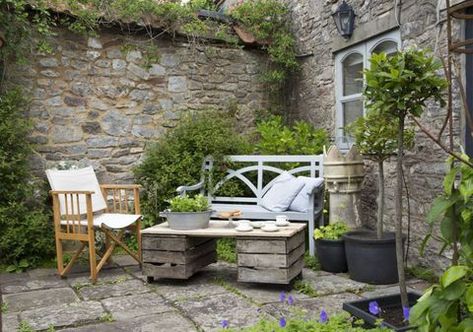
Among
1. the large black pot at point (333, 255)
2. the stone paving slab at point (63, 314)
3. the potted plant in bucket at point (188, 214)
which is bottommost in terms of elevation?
the stone paving slab at point (63, 314)

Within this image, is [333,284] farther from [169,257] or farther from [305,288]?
[169,257]

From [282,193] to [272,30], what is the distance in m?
2.51

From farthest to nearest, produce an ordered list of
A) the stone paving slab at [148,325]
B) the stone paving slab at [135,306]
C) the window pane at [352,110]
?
the window pane at [352,110] → the stone paving slab at [135,306] → the stone paving slab at [148,325]

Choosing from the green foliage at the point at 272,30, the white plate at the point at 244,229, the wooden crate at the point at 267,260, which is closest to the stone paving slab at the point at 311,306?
the wooden crate at the point at 267,260

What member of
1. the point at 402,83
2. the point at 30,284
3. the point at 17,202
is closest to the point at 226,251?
the point at 30,284

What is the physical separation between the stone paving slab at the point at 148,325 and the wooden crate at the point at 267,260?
0.73m

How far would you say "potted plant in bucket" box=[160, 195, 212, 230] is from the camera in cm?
370

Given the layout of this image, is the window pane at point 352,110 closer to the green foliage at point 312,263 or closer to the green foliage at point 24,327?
the green foliage at point 312,263

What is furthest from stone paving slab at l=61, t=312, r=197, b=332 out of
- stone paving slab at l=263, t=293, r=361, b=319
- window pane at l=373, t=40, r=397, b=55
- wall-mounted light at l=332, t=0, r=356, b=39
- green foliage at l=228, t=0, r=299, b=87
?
green foliage at l=228, t=0, r=299, b=87

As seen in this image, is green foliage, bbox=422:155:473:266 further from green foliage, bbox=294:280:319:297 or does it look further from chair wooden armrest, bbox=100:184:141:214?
chair wooden armrest, bbox=100:184:141:214

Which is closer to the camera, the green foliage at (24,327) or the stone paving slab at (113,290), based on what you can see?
the green foliage at (24,327)

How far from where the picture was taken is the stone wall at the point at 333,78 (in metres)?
3.79

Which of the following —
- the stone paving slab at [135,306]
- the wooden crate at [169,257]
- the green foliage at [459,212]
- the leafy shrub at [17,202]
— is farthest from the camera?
the leafy shrub at [17,202]

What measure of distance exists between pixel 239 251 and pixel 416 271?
5.19 feet
